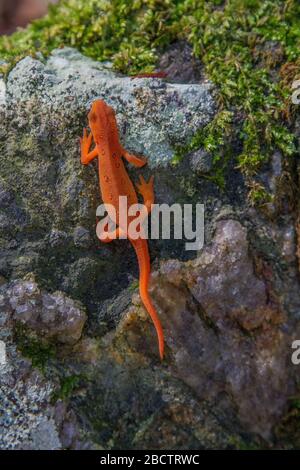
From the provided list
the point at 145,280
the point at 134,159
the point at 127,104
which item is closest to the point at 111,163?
the point at 134,159

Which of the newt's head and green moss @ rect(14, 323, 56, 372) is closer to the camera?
green moss @ rect(14, 323, 56, 372)

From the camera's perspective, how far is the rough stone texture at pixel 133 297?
3.21 meters

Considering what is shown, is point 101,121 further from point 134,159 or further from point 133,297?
point 133,297

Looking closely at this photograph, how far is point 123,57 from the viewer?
4016 mm

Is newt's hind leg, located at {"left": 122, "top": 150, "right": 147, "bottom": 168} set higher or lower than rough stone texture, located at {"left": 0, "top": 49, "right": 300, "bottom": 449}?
higher

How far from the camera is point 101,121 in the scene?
353cm

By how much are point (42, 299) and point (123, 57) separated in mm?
1905

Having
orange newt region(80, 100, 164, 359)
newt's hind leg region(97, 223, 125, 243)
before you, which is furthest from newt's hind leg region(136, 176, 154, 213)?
newt's hind leg region(97, 223, 125, 243)

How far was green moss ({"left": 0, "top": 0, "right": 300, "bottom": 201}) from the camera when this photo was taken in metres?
3.61

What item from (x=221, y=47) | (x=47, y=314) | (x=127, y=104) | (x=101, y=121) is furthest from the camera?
(x=221, y=47)

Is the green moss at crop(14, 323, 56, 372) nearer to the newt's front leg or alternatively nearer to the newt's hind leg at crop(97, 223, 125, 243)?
the newt's hind leg at crop(97, 223, 125, 243)

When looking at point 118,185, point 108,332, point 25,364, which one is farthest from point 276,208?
point 25,364

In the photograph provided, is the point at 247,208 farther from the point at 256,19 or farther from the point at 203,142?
the point at 256,19

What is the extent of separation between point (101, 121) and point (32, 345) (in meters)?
1.51
